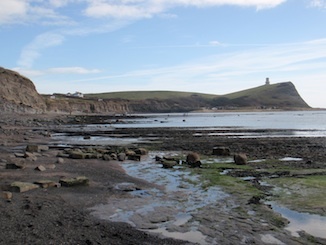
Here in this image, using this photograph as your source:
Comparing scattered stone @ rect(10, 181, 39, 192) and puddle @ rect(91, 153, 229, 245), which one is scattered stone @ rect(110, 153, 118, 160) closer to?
puddle @ rect(91, 153, 229, 245)

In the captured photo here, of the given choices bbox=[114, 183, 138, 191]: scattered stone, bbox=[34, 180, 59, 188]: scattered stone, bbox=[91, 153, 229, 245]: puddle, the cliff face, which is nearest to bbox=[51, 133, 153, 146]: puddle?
bbox=[91, 153, 229, 245]: puddle

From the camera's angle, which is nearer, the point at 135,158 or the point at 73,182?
the point at 73,182

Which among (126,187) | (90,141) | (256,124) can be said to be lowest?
(256,124)

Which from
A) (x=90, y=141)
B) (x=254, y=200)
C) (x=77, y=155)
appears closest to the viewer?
(x=254, y=200)

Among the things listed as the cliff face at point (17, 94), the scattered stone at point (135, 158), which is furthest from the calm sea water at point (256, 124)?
the scattered stone at point (135, 158)

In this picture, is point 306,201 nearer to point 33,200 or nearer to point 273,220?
point 273,220

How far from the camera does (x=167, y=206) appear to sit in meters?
13.9

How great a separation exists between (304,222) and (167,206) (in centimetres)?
474

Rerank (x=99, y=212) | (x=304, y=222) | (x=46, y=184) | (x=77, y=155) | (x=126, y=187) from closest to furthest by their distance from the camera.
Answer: (x=304, y=222) < (x=99, y=212) < (x=46, y=184) < (x=126, y=187) < (x=77, y=155)

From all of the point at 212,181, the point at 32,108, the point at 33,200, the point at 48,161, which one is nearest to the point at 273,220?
the point at 212,181

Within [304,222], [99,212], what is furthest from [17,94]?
[304,222]

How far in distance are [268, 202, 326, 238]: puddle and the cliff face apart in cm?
8182

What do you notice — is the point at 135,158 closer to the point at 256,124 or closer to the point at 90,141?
the point at 90,141

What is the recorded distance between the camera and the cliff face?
89.1 metres
